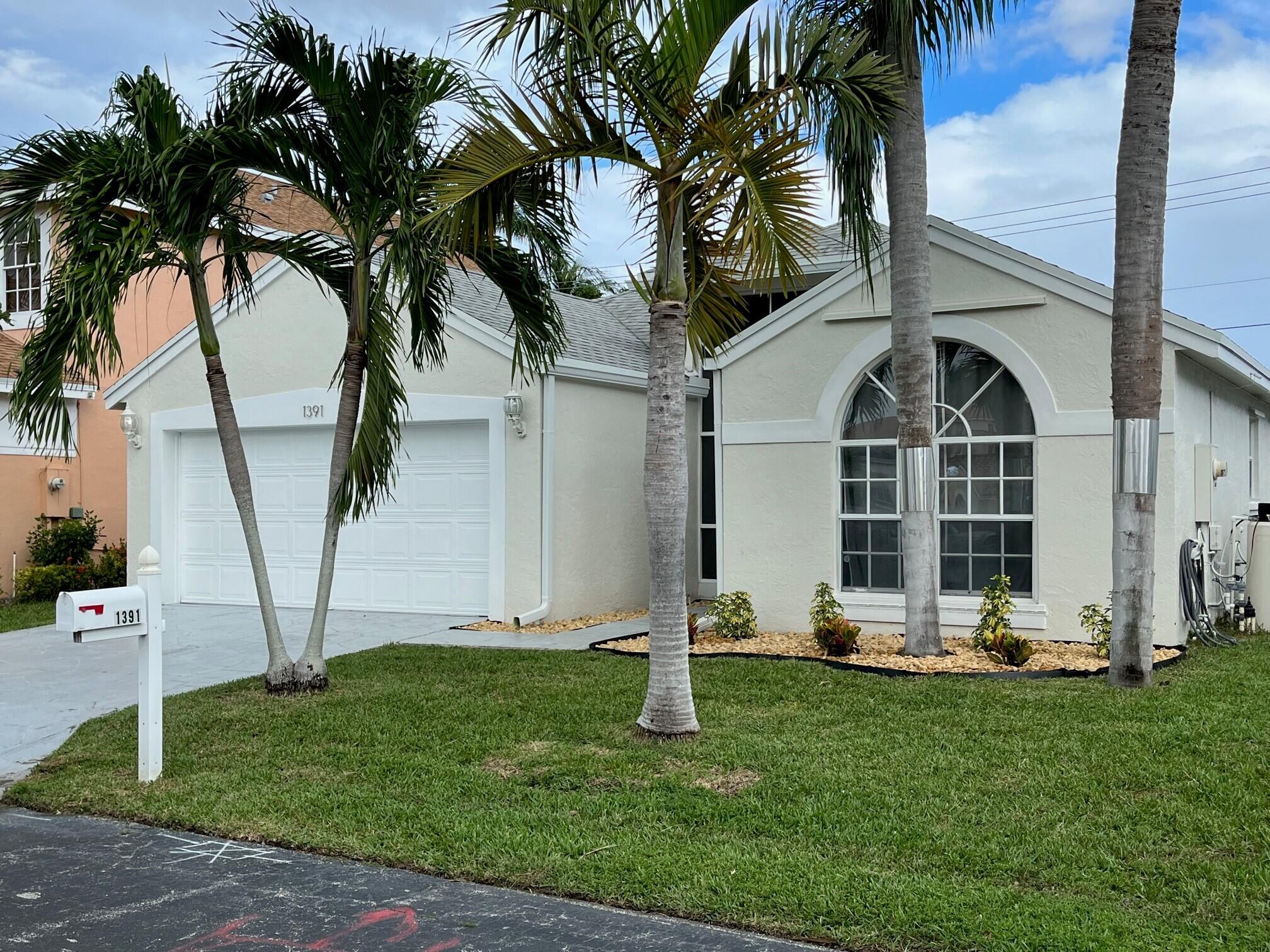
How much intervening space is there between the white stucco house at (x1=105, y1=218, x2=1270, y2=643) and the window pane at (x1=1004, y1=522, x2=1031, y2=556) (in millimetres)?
18

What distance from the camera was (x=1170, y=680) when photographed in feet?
29.5

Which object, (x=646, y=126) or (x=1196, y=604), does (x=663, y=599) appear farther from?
(x=1196, y=604)

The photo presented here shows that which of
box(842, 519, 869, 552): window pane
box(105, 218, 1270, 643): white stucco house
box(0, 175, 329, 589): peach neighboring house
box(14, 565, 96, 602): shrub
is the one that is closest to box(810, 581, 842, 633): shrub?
box(105, 218, 1270, 643): white stucco house

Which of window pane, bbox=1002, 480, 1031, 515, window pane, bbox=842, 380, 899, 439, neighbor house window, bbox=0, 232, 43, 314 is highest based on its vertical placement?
neighbor house window, bbox=0, 232, 43, 314

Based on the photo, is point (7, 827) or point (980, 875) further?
point (7, 827)

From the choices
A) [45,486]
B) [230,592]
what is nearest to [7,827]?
[230,592]

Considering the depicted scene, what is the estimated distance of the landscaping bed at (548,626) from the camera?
1259cm

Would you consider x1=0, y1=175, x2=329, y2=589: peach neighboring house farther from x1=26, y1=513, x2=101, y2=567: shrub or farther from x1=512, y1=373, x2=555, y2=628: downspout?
x1=512, y1=373, x2=555, y2=628: downspout

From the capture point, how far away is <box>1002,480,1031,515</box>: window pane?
10.8m

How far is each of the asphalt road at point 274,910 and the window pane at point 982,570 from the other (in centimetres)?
731

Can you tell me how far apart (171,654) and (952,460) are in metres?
7.77

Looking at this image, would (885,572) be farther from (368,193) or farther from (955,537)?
(368,193)

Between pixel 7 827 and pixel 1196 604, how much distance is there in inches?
387

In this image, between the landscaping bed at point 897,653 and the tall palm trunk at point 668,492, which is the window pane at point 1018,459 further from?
the tall palm trunk at point 668,492
